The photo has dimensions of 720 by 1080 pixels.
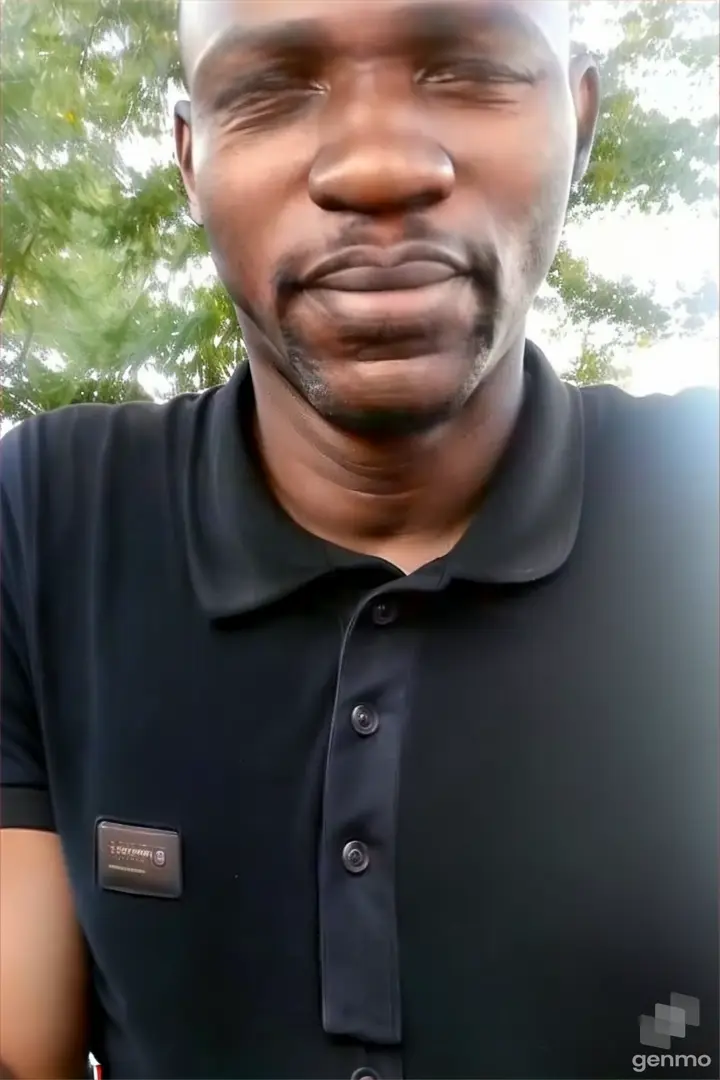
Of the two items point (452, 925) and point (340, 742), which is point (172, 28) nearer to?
point (340, 742)

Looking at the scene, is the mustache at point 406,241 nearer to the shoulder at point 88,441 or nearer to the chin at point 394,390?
the chin at point 394,390

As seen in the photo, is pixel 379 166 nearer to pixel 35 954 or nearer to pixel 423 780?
pixel 423 780

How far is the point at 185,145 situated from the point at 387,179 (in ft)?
0.72

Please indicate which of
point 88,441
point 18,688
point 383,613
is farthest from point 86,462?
point 383,613

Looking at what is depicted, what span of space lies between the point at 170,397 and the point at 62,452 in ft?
0.34

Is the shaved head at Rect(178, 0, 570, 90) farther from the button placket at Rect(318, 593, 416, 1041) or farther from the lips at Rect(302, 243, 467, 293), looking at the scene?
the button placket at Rect(318, 593, 416, 1041)

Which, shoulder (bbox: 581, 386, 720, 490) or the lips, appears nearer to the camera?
the lips

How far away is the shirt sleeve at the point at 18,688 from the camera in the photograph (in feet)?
2.06

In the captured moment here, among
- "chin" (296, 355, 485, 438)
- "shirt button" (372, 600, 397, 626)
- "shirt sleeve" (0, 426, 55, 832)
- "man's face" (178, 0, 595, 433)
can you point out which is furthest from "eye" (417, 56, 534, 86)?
"shirt sleeve" (0, 426, 55, 832)

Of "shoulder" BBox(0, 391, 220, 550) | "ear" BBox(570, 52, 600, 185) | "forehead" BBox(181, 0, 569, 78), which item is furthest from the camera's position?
"shoulder" BBox(0, 391, 220, 550)

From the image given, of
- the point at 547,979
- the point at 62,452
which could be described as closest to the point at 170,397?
the point at 62,452

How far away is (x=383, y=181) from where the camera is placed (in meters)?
0.44

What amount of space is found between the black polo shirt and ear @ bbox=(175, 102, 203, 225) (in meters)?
0.18

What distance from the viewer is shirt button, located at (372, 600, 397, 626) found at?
54 centimetres
